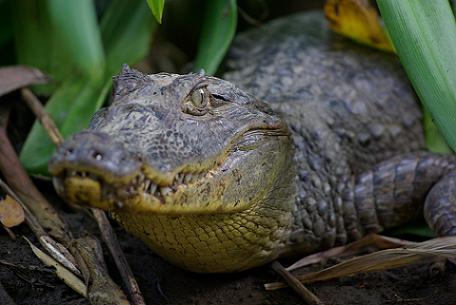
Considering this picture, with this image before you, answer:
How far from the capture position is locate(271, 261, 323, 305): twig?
222cm

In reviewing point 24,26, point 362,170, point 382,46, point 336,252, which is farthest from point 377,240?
point 24,26

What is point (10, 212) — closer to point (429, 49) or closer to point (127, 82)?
point (127, 82)

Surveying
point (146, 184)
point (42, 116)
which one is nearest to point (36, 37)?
point (42, 116)

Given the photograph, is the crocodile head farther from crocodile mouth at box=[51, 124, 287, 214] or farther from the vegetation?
the vegetation

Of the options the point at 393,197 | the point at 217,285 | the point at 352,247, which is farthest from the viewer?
the point at 393,197

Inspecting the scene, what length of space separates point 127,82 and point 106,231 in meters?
0.66

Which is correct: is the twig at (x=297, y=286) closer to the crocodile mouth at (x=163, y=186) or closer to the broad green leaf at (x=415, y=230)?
the crocodile mouth at (x=163, y=186)

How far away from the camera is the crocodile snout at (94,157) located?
5.25 feet

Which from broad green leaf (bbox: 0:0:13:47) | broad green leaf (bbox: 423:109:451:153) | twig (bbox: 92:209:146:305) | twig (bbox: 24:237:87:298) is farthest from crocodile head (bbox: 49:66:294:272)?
broad green leaf (bbox: 0:0:13:47)

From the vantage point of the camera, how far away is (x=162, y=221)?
6.64 feet

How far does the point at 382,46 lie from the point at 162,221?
69.3 inches

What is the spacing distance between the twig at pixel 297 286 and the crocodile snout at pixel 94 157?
0.86 m

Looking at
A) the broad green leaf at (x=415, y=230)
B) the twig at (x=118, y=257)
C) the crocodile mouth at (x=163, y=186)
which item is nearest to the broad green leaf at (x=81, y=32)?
the twig at (x=118, y=257)

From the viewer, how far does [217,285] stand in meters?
2.38
